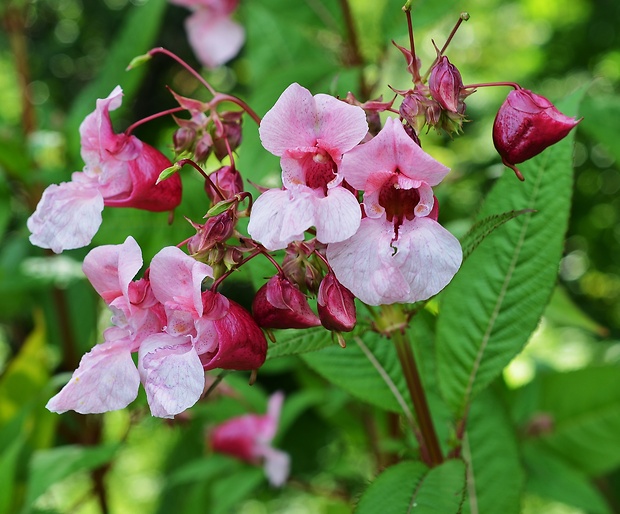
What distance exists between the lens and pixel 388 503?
69 cm

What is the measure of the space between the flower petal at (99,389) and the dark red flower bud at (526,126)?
0.34 m

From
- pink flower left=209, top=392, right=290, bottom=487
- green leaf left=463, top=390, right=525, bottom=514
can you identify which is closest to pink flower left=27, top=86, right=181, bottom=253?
green leaf left=463, top=390, right=525, bottom=514

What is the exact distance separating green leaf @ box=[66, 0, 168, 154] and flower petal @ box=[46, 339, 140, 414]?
2.88 feet

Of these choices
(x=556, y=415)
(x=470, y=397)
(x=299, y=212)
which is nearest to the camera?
(x=299, y=212)

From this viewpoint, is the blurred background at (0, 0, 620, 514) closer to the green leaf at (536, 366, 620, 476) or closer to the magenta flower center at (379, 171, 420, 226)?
the green leaf at (536, 366, 620, 476)

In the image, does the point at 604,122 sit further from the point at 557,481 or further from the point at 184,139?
the point at 184,139

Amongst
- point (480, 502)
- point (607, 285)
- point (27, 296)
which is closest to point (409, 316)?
point (480, 502)

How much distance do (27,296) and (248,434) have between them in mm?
662

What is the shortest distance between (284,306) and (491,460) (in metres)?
0.43

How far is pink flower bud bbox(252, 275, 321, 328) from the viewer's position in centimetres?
62

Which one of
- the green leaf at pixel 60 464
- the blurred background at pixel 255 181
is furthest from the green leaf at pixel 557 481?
the green leaf at pixel 60 464

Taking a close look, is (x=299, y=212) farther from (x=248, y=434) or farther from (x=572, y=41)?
(x=572, y=41)

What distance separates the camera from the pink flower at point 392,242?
584 mm

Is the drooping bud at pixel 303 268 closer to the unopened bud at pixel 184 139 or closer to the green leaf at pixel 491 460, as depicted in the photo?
the unopened bud at pixel 184 139
